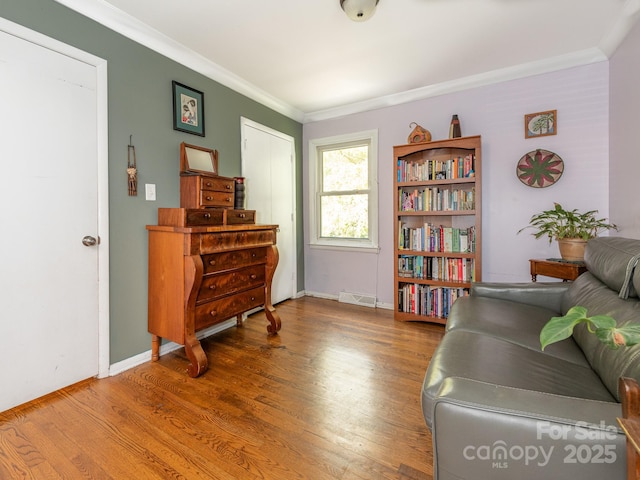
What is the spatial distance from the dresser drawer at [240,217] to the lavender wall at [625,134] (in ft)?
9.32

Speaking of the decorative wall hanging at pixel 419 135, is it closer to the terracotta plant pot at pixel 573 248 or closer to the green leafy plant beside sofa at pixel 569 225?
the green leafy plant beside sofa at pixel 569 225

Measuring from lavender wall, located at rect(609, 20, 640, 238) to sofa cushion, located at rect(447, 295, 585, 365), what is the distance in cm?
109

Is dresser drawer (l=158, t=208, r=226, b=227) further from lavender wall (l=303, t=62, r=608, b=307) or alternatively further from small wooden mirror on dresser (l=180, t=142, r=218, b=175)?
lavender wall (l=303, t=62, r=608, b=307)

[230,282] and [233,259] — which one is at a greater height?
[233,259]

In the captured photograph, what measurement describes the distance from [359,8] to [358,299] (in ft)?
9.23

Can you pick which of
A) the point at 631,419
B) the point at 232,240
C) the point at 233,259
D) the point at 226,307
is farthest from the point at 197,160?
the point at 631,419

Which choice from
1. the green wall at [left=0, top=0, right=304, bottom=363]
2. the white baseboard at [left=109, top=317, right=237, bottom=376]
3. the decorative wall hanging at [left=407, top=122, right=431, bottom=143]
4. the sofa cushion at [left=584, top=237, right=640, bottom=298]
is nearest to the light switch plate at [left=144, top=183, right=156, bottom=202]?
the green wall at [left=0, top=0, right=304, bottom=363]

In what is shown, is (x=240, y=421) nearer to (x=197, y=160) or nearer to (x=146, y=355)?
(x=146, y=355)

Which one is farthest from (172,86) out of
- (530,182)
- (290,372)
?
(530,182)

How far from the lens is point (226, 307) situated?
232cm

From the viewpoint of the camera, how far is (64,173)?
181 cm

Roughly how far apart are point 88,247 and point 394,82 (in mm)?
2970

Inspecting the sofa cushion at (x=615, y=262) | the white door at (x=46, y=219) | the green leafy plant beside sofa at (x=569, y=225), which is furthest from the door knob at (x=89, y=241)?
the green leafy plant beside sofa at (x=569, y=225)

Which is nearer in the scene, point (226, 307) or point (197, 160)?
point (226, 307)
